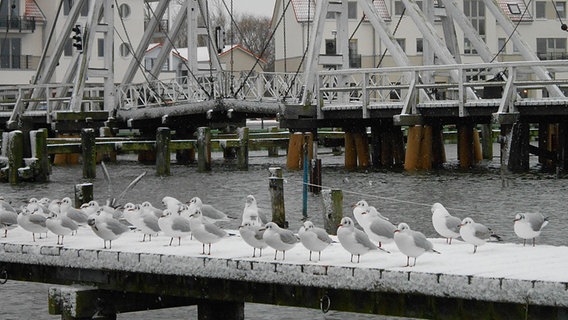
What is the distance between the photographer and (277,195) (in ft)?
92.2

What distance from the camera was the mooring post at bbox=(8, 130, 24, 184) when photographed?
43750 millimetres

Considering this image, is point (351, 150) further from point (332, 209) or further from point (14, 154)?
point (332, 209)

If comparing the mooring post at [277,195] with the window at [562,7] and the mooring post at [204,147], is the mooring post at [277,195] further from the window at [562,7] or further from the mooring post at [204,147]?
the window at [562,7]

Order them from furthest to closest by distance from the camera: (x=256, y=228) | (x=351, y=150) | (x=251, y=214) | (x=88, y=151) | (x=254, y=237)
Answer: (x=351, y=150) → (x=88, y=151) → (x=251, y=214) → (x=256, y=228) → (x=254, y=237)

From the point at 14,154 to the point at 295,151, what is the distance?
9.00 metres

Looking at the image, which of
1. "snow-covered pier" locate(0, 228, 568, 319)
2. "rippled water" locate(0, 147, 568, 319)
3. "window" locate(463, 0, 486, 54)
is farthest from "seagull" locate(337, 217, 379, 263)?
"window" locate(463, 0, 486, 54)

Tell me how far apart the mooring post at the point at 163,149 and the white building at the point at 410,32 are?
1866 inches

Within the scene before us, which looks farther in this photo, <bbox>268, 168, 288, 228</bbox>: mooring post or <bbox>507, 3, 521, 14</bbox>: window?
<bbox>507, 3, 521, 14</bbox>: window

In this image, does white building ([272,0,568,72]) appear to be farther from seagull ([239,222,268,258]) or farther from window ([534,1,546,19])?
seagull ([239,222,268,258])

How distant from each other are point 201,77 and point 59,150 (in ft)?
28.6

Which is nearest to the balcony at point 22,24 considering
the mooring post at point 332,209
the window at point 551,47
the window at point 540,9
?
the window at point 551,47

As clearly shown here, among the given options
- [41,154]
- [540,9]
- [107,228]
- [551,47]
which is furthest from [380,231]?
[540,9]

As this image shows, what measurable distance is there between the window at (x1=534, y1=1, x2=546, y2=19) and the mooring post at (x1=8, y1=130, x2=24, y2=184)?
6740 cm

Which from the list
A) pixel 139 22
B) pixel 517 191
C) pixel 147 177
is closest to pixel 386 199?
pixel 517 191
